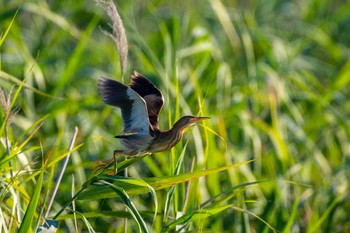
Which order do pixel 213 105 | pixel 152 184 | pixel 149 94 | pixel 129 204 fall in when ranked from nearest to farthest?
pixel 129 204 → pixel 152 184 → pixel 149 94 → pixel 213 105

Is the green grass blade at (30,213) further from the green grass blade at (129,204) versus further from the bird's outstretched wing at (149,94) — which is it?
the bird's outstretched wing at (149,94)

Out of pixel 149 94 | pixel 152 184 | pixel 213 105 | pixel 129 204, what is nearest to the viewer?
pixel 129 204

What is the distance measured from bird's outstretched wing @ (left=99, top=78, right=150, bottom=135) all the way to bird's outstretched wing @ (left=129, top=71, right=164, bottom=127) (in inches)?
3.8

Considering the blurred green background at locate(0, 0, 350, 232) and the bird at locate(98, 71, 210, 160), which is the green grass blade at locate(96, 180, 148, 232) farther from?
the blurred green background at locate(0, 0, 350, 232)

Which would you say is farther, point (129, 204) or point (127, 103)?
point (127, 103)

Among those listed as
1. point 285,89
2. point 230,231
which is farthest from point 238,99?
point 230,231

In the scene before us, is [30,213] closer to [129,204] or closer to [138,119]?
[129,204]

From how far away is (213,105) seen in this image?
→ 4422 mm

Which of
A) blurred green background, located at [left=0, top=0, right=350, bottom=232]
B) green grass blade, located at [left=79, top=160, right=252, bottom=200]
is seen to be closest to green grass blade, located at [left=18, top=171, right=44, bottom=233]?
green grass blade, located at [left=79, top=160, right=252, bottom=200]

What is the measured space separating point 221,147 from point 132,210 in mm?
1879

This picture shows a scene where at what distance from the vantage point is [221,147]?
12.9ft

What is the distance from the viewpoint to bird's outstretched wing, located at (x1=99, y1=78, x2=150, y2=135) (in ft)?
7.55

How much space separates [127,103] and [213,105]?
6.92 ft

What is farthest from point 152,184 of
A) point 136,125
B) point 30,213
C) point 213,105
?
point 213,105
